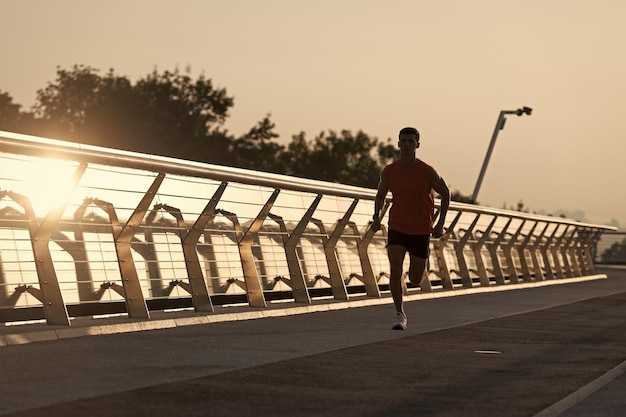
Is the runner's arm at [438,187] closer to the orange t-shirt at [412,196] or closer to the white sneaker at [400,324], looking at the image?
the orange t-shirt at [412,196]

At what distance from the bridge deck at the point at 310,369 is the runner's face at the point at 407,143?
162cm

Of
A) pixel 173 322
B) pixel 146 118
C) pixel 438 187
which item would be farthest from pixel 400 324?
pixel 146 118

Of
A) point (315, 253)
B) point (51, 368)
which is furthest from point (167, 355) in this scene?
point (315, 253)

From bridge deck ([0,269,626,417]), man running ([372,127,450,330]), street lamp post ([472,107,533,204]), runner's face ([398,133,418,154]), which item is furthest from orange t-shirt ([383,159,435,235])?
street lamp post ([472,107,533,204])

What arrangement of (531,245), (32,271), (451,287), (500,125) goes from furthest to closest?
(500,125) → (531,245) → (451,287) → (32,271)

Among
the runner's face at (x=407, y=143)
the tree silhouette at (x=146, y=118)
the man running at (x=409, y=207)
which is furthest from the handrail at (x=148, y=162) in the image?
the tree silhouette at (x=146, y=118)

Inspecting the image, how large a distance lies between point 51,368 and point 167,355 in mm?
1280

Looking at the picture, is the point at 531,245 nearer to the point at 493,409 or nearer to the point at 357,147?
the point at 493,409

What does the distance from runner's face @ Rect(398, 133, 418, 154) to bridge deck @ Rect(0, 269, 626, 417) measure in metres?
1.62

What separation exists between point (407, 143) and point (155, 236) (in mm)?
2722

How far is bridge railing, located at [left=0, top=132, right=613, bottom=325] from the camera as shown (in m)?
12.1

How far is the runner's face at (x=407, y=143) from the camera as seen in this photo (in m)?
14.3

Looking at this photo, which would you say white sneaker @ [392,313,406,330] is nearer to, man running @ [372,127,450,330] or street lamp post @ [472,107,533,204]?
man running @ [372,127,450,330]

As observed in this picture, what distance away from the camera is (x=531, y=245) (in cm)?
3634
